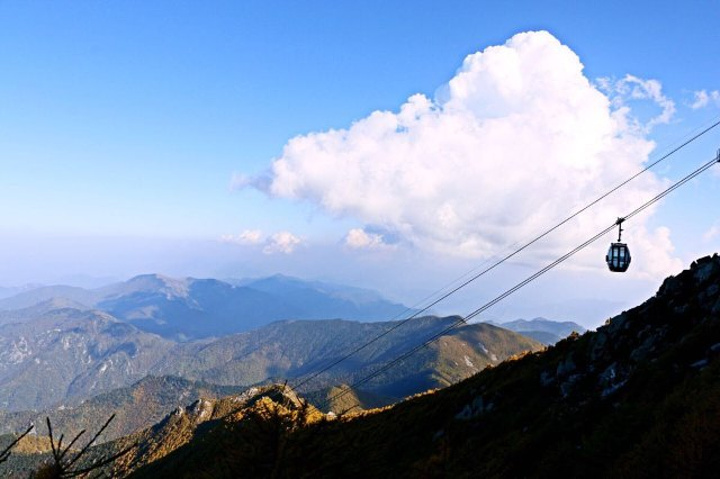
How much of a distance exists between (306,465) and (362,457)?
115 ft

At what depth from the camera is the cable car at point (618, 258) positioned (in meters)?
37.2

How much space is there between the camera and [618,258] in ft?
124

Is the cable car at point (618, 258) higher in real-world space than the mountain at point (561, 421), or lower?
higher

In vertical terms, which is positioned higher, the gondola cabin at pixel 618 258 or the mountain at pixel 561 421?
the gondola cabin at pixel 618 258

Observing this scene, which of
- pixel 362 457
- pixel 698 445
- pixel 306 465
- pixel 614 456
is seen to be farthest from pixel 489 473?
pixel 362 457

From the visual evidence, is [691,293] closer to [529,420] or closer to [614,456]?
[529,420]

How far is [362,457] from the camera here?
45.0 meters

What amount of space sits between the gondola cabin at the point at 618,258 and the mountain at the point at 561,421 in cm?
441

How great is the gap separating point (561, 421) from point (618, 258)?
16890 mm

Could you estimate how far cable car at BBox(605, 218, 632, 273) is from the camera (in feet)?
122

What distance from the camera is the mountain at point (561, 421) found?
13.7 meters

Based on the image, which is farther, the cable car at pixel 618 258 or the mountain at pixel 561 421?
the cable car at pixel 618 258

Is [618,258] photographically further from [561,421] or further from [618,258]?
[561,421]

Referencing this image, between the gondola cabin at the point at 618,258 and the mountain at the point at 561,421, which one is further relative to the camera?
the gondola cabin at the point at 618,258
